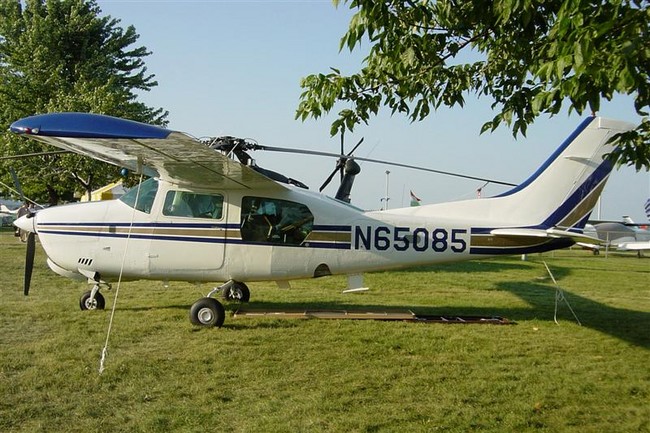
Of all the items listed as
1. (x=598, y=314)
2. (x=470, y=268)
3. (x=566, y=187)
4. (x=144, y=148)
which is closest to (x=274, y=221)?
(x=144, y=148)

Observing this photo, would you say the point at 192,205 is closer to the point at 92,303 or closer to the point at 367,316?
the point at 92,303

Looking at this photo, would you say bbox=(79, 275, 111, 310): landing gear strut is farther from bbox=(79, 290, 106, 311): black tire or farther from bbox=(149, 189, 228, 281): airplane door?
bbox=(149, 189, 228, 281): airplane door

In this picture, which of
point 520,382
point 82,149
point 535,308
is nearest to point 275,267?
→ point 82,149

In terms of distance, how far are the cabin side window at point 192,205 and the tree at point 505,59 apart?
3.18 m

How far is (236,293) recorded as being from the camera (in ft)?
33.6

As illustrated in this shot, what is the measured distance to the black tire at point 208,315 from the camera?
8023mm

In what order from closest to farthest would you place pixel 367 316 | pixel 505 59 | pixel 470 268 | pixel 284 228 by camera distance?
pixel 505 59, pixel 284 228, pixel 367 316, pixel 470 268

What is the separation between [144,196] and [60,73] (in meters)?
23.1

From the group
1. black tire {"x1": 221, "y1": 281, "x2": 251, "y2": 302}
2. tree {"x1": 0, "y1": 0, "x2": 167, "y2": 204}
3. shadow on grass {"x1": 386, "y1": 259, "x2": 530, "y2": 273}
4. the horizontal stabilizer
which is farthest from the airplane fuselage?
tree {"x1": 0, "y1": 0, "x2": 167, "y2": 204}

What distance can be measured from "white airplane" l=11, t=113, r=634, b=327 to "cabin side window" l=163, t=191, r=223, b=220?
16 millimetres

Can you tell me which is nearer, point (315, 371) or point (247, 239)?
point (315, 371)

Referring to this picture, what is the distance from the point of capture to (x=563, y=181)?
8.76 m

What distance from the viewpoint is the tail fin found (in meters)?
8.57

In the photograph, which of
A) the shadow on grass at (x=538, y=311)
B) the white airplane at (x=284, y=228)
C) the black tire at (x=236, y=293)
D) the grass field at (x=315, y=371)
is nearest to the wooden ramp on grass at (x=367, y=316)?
the grass field at (x=315, y=371)
